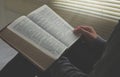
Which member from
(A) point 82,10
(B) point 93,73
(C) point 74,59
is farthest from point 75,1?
(B) point 93,73

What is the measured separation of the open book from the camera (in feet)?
2.98

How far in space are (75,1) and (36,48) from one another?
684 millimetres

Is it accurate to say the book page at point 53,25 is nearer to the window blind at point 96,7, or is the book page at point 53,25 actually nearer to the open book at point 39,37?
the open book at point 39,37

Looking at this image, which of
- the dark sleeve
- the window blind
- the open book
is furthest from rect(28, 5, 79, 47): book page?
the window blind

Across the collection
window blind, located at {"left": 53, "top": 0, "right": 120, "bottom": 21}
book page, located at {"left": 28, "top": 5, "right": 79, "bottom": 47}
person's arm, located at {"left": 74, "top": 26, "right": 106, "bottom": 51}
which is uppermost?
book page, located at {"left": 28, "top": 5, "right": 79, "bottom": 47}

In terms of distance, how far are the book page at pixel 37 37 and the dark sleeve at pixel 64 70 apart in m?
0.03

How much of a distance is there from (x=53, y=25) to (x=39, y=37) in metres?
0.13

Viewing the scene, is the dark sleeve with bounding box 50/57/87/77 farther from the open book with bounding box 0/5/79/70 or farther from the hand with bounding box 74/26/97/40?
the hand with bounding box 74/26/97/40

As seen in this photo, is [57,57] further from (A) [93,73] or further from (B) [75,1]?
(B) [75,1]

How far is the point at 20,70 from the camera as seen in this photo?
1.11 metres

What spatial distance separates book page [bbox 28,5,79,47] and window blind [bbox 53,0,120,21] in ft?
1.18

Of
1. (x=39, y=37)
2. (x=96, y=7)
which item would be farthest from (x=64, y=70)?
(x=96, y=7)

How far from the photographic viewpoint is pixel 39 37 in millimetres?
961

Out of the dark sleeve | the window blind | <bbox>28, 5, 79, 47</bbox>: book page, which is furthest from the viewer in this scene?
the window blind
